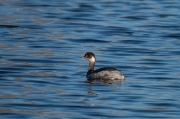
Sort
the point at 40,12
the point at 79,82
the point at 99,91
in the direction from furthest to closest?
the point at 40,12, the point at 79,82, the point at 99,91

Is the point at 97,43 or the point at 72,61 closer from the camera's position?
the point at 72,61

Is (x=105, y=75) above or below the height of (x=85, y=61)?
above

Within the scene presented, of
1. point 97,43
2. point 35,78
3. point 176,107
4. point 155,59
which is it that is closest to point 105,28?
point 97,43

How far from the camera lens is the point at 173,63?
22.8 meters

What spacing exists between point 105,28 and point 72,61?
8.47 meters

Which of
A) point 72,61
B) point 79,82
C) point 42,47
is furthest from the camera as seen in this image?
point 42,47

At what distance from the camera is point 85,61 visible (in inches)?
917

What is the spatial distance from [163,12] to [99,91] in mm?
18390

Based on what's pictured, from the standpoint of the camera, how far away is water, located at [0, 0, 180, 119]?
16.4 meters

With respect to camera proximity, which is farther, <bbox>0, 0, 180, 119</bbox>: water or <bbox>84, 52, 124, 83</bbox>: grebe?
<bbox>84, 52, 124, 83</bbox>: grebe

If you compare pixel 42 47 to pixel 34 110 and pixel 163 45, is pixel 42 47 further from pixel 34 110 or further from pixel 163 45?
pixel 34 110

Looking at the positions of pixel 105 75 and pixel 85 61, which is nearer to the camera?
pixel 105 75

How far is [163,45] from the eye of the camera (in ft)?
87.9

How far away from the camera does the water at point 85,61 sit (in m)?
16.4
